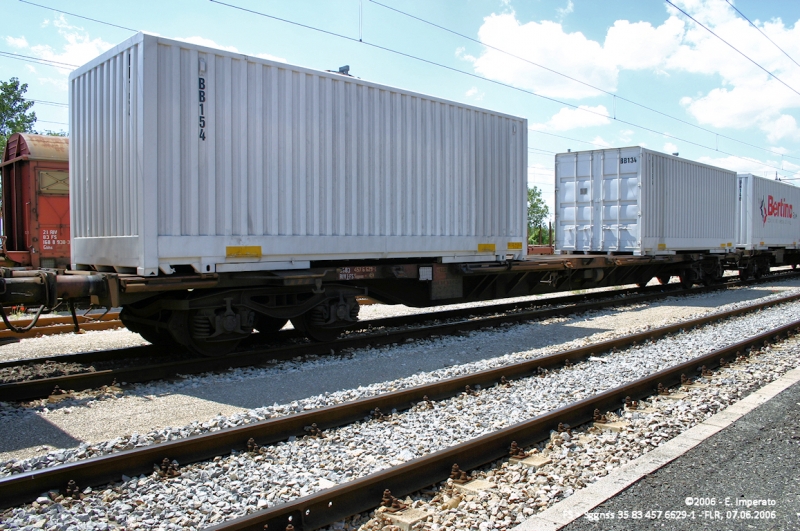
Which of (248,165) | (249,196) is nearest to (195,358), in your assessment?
(249,196)

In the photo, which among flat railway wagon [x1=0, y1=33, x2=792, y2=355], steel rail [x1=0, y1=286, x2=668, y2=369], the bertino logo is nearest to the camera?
flat railway wagon [x1=0, y1=33, x2=792, y2=355]

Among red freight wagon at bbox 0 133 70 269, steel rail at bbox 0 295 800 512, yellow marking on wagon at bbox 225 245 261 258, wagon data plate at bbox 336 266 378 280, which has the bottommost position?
steel rail at bbox 0 295 800 512

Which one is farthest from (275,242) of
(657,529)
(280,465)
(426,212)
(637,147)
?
(637,147)

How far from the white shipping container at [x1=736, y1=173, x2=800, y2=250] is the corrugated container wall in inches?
205

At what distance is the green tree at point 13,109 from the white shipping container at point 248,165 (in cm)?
3044

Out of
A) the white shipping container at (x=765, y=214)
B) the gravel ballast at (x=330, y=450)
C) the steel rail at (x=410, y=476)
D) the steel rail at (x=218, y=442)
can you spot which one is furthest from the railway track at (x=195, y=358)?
the white shipping container at (x=765, y=214)

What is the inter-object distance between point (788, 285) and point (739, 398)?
19252 mm

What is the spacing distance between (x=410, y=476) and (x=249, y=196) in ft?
15.1

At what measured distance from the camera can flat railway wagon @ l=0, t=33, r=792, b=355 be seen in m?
6.68

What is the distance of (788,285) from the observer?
865 inches

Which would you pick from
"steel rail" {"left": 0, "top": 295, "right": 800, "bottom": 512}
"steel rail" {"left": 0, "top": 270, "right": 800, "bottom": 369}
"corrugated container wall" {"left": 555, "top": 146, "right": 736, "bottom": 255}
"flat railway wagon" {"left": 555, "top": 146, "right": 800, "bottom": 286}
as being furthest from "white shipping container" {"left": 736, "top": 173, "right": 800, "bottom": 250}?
"steel rail" {"left": 0, "top": 295, "right": 800, "bottom": 512}

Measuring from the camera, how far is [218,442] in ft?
14.5

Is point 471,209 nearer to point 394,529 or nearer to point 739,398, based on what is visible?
point 739,398

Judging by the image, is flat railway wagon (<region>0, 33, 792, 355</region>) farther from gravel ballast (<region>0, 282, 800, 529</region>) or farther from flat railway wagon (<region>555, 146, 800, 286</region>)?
flat railway wagon (<region>555, 146, 800, 286</region>)
